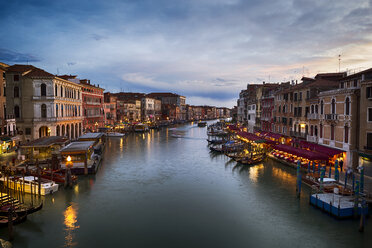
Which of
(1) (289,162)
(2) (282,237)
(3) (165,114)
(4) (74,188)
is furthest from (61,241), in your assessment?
(3) (165,114)

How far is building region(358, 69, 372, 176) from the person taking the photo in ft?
59.4

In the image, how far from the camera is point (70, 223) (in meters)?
14.0

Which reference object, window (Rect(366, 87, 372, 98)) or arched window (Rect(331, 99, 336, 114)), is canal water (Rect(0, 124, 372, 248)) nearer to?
arched window (Rect(331, 99, 336, 114))

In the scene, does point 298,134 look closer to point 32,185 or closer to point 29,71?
point 32,185

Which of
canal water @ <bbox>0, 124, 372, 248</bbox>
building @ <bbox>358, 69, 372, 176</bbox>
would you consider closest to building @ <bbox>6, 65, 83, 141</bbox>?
canal water @ <bbox>0, 124, 372, 248</bbox>

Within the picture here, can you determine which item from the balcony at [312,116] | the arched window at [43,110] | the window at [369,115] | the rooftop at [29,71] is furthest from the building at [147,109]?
the window at [369,115]

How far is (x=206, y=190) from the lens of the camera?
2000cm

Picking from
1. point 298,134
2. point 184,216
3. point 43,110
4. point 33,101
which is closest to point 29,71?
point 33,101

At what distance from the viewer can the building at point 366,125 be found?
18.1 m

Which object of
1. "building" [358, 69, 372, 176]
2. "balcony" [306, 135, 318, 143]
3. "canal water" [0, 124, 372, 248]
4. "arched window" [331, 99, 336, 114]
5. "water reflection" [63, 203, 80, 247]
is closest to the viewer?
"water reflection" [63, 203, 80, 247]

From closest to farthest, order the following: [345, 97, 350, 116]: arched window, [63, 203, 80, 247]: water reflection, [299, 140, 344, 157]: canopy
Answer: [63, 203, 80, 247]: water reflection < [345, 97, 350, 116]: arched window < [299, 140, 344, 157]: canopy

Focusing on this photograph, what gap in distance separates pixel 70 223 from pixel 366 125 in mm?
20127

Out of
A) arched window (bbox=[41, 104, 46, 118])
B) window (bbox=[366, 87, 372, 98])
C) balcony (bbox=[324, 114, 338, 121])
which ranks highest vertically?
window (bbox=[366, 87, 372, 98])

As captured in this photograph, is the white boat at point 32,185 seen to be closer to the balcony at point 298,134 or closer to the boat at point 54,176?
the boat at point 54,176
